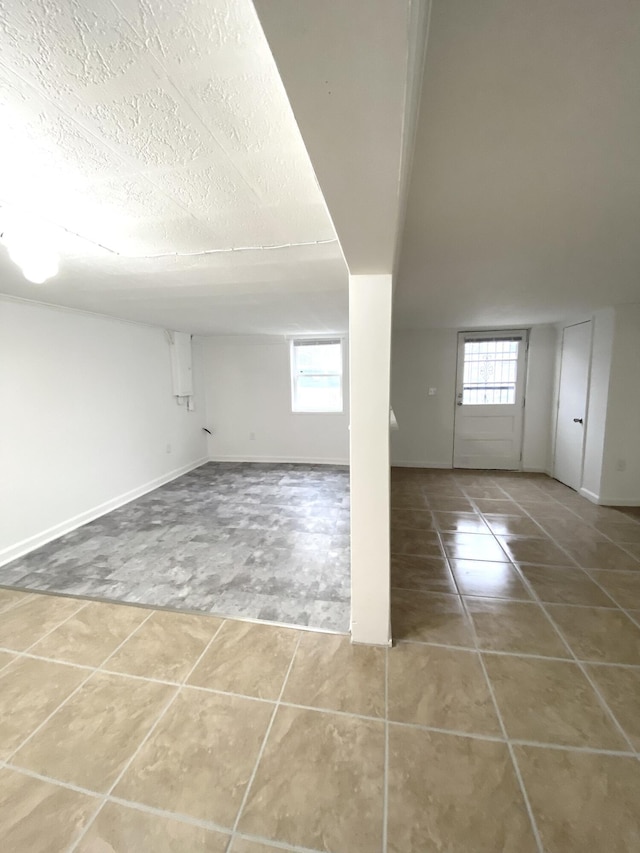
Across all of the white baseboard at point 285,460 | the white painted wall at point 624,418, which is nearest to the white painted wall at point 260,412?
the white baseboard at point 285,460

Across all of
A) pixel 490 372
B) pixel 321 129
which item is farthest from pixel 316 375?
pixel 321 129

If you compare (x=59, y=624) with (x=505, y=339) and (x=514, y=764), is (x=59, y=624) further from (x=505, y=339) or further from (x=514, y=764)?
(x=505, y=339)

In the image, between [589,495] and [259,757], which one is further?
[589,495]

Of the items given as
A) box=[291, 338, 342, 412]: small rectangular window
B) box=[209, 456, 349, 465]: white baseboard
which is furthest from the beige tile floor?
box=[291, 338, 342, 412]: small rectangular window

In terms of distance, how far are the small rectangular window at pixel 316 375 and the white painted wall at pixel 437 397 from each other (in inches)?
36.7

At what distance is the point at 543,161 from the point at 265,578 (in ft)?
8.66

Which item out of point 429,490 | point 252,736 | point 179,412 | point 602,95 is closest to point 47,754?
point 252,736

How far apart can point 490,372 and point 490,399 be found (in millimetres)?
402

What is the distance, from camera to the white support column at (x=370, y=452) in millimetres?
1651

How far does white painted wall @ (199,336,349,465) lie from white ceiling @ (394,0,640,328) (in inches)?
140

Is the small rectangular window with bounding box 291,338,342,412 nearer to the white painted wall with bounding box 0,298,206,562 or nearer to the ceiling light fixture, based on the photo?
the white painted wall with bounding box 0,298,206,562

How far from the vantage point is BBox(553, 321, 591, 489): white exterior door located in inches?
162

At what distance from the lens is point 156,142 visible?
1079mm

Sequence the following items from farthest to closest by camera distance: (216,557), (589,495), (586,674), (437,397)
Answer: (437,397) → (589,495) → (216,557) → (586,674)
